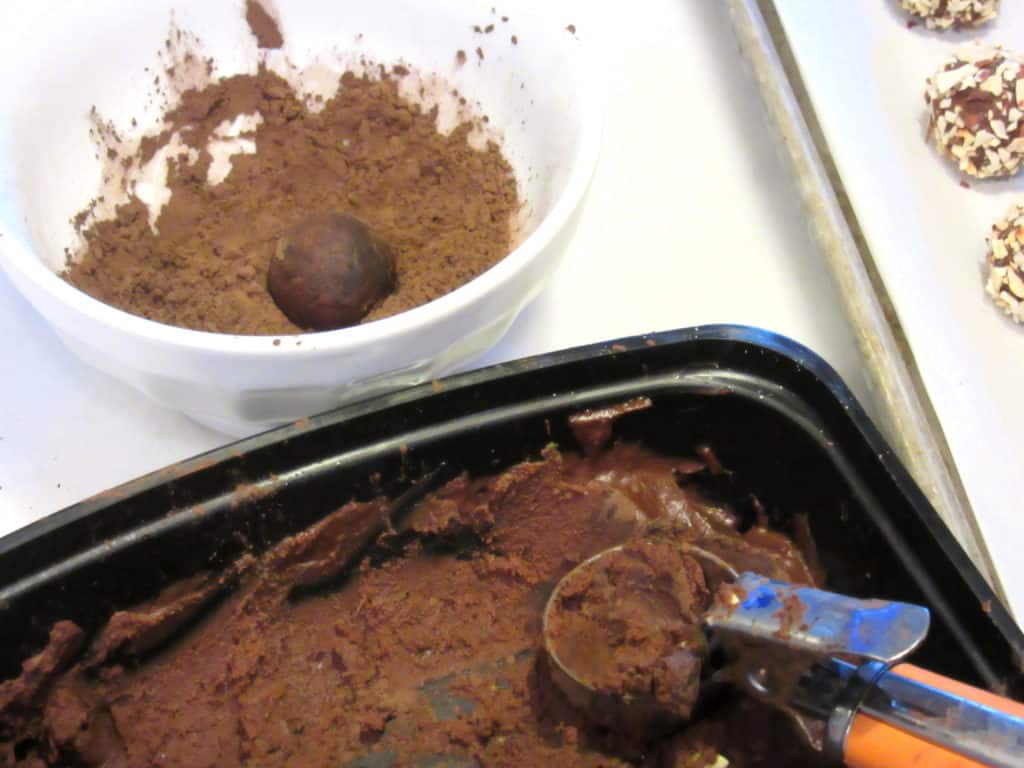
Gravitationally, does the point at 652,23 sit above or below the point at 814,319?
above

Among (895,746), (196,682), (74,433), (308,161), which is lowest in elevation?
(895,746)

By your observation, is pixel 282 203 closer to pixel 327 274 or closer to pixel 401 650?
pixel 327 274

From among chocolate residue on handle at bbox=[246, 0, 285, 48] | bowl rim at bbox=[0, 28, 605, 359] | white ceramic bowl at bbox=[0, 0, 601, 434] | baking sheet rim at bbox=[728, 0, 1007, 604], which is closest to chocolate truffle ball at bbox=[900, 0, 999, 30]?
baking sheet rim at bbox=[728, 0, 1007, 604]

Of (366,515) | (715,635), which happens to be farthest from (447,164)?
(715,635)

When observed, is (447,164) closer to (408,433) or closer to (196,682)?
(408,433)

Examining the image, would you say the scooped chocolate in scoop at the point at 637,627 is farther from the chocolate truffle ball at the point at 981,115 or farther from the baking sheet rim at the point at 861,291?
the chocolate truffle ball at the point at 981,115

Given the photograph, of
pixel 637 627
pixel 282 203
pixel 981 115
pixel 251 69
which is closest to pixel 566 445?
pixel 637 627

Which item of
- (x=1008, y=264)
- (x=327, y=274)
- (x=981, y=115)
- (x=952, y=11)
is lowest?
(x=1008, y=264)
